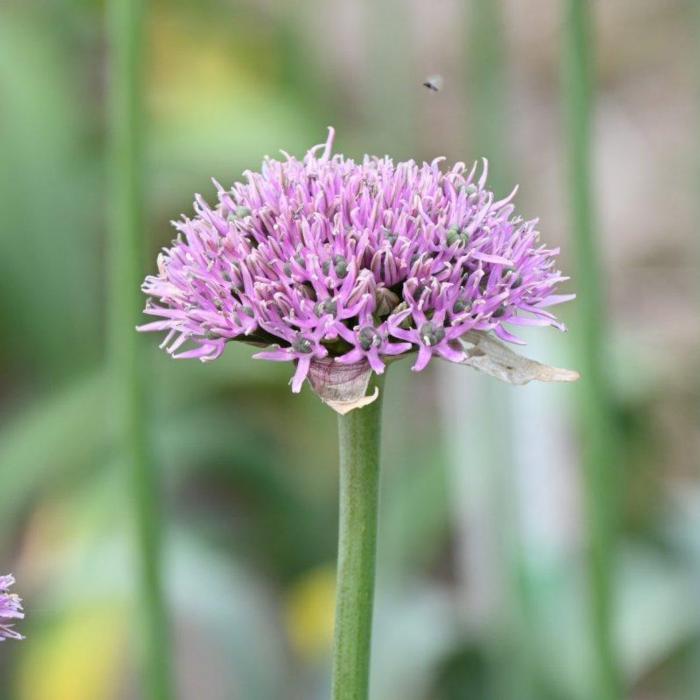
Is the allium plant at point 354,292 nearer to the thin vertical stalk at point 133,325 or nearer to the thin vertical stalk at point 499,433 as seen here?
the thin vertical stalk at point 133,325

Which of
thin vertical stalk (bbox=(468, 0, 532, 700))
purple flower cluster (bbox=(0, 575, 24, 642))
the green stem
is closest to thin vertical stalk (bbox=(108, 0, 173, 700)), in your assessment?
the green stem

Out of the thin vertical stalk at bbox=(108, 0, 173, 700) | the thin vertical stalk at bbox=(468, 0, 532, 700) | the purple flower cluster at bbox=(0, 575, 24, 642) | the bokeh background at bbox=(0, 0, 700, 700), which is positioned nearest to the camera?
the purple flower cluster at bbox=(0, 575, 24, 642)

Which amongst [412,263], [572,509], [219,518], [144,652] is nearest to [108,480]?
[219,518]

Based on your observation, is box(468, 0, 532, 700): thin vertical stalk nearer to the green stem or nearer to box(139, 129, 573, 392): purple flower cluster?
box(139, 129, 573, 392): purple flower cluster

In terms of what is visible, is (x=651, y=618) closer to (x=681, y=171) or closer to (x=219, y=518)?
(x=219, y=518)

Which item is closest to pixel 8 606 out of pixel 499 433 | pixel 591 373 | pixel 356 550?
pixel 356 550

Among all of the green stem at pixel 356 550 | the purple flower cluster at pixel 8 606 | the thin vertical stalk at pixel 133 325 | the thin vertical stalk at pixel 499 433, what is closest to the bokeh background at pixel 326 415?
the thin vertical stalk at pixel 499 433
